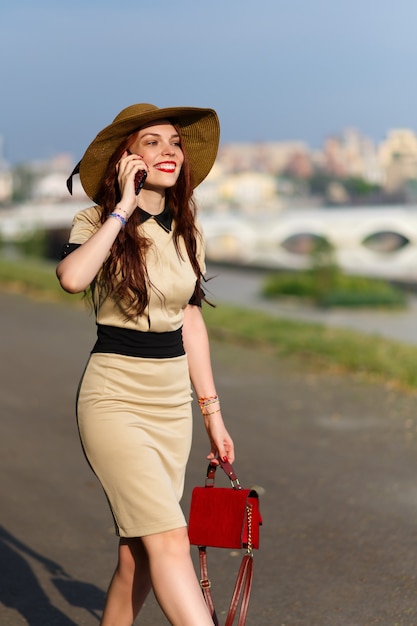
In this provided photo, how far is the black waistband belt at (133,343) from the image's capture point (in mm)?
3189

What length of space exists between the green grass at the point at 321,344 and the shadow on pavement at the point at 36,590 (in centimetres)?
377

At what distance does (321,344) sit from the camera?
31.1 feet

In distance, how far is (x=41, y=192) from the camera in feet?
436

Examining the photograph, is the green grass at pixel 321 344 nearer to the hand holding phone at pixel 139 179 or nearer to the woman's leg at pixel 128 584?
the woman's leg at pixel 128 584

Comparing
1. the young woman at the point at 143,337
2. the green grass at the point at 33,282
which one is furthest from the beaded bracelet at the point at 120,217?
the green grass at the point at 33,282

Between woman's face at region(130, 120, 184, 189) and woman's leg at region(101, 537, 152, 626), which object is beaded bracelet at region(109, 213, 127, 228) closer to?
woman's face at region(130, 120, 184, 189)

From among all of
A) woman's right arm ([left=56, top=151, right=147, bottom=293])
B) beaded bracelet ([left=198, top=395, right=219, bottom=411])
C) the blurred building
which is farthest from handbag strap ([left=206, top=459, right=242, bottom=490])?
the blurred building

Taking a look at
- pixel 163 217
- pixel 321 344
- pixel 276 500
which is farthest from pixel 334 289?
pixel 163 217

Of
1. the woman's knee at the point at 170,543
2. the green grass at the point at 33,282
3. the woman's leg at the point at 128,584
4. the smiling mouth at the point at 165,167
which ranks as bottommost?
the green grass at the point at 33,282

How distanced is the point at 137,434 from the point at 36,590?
5.03 ft

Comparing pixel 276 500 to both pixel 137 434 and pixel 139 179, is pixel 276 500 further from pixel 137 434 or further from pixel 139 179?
pixel 139 179

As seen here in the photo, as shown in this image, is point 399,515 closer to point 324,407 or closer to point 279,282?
point 324,407

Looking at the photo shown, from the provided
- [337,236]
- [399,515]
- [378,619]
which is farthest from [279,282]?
[337,236]

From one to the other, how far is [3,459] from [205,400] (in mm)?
3236
